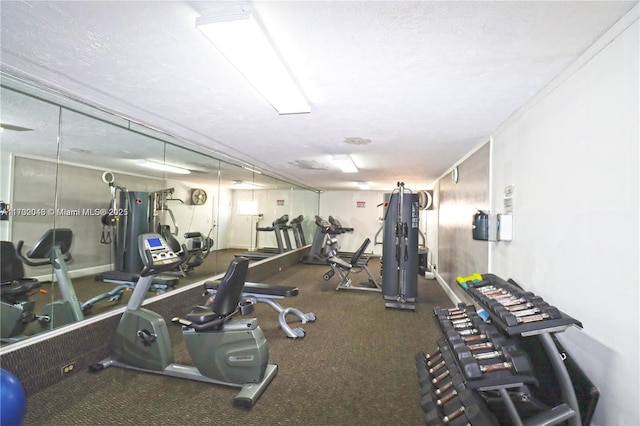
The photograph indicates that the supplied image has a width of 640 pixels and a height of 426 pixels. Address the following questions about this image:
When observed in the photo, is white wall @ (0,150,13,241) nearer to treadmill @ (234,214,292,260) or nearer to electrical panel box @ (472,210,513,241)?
electrical panel box @ (472,210,513,241)

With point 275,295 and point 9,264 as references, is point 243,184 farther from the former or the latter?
point 9,264

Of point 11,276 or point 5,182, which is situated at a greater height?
point 5,182

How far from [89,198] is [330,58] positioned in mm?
4096

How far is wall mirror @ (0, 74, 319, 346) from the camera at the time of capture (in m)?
2.63

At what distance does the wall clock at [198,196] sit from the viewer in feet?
18.4

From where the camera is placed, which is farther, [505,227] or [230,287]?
[505,227]

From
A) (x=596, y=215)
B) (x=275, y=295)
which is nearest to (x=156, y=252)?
(x=275, y=295)

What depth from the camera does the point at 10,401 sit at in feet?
4.19

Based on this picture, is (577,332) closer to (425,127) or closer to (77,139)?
(425,127)

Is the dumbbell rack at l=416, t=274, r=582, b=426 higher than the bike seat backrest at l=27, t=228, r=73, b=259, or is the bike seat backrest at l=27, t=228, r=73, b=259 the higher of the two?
the bike seat backrest at l=27, t=228, r=73, b=259

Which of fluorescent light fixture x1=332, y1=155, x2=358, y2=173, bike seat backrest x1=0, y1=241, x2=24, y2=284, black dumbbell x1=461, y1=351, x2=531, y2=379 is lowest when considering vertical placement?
black dumbbell x1=461, y1=351, x2=531, y2=379

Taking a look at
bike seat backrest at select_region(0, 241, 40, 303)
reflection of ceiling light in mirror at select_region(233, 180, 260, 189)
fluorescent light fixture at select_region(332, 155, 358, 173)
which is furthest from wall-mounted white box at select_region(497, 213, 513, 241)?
reflection of ceiling light in mirror at select_region(233, 180, 260, 189)

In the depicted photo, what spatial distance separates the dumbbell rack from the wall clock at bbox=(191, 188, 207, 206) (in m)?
4.96

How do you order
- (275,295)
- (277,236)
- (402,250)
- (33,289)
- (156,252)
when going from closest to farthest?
1. (156,252)
2. (33,289)
3. (275,295)
4. (402,250)
5. (277,236)
